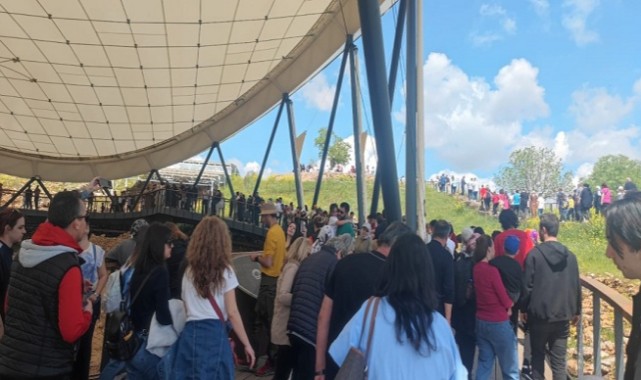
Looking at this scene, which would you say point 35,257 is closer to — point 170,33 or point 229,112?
point 170,33

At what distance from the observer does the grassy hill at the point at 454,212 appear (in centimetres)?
1967

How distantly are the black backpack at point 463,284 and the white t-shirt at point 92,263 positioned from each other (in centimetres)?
296

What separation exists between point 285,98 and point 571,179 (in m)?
59.3

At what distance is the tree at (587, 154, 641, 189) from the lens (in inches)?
3054

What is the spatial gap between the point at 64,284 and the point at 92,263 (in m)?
1.56

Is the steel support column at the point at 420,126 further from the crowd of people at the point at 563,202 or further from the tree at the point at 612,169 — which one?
the tree at the point at 612,169

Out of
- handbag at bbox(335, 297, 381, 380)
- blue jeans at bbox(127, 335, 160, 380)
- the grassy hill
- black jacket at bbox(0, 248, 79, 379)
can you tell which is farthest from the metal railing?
black jacket at bbox(0, 248, 79, 379)

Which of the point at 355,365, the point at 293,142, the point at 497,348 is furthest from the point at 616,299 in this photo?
the point at 293,142

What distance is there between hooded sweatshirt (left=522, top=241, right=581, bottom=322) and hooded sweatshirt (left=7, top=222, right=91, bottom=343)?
3463 mm

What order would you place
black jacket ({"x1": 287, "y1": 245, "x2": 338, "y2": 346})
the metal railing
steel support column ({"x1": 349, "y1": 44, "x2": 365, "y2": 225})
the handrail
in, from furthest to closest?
1. steel support column ({"x1": 349, "y1": 44, "x2": 365, "y2": 225})
2. black jacket ({"x1": 287, "y1": 245, "x2": 338, "y2": 346})
3. the metal railing
4. the handrail

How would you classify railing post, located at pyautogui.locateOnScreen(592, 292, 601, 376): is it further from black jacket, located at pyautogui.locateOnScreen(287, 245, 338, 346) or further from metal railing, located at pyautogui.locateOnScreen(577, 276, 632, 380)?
black jacket, located at pyautogui.locateOnScreen(287, 245, 338, 346)

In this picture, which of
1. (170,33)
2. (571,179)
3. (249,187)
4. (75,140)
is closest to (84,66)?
(170,33)

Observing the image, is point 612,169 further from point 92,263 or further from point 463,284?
point 92,263

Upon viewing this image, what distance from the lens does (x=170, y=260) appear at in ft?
12.9
